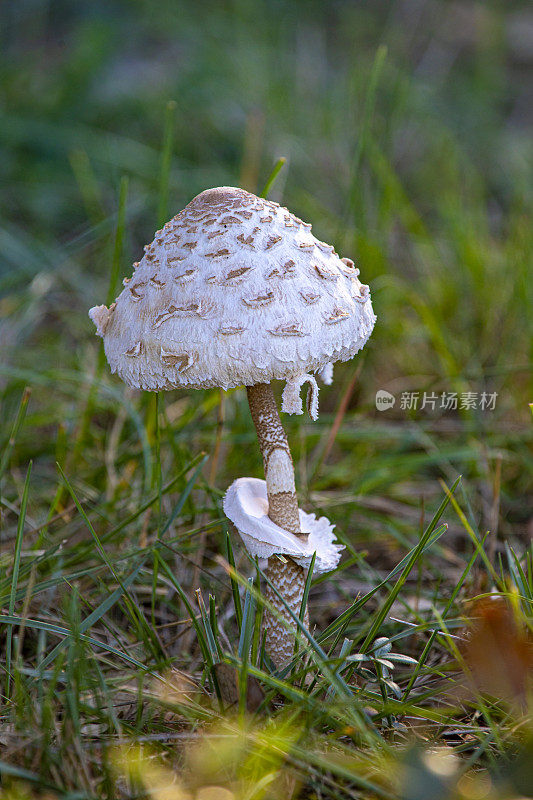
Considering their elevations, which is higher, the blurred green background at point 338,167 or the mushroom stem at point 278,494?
the blurred green background at point 338,167

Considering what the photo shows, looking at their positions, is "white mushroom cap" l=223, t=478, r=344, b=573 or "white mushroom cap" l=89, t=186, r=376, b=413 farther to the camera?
"white mushroom cap" l=223, t=478, r=344, b=573

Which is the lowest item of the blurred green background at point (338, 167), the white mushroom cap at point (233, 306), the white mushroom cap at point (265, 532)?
the white mushroom cap at point (265, 532)

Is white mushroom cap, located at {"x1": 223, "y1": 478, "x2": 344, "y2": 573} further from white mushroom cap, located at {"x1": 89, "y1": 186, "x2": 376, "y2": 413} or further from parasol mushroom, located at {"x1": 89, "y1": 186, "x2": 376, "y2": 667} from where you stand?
white mushroom cap, located at {"x1": 89, "y1": 186, "x2": 376, "y2": 413}

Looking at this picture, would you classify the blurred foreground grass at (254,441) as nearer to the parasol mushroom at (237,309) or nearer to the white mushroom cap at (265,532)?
the white mushroom cap at (265,532)

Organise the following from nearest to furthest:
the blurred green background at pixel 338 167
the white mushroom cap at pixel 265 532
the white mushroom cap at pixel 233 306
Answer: the white mushroom cap at pixel 233 306, the white mushroom cap at pixel 265 532, the blurred green background at pixel 338 167

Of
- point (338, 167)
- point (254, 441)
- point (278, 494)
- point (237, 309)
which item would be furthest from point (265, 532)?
point (338, 167)

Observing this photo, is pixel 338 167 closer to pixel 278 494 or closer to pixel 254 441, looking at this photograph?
pixel 254 441

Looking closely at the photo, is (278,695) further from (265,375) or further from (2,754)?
(265,375)

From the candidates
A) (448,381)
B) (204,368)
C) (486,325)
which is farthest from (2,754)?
(486,325)

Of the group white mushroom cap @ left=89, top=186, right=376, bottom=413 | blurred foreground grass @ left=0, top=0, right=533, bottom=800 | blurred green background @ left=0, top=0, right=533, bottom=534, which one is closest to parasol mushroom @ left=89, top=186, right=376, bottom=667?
white mushroom cap @ left=89, top=186, right=376, bottom=413

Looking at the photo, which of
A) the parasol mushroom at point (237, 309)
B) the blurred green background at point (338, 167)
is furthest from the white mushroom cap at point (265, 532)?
the blurred green background at point (338, 167)
